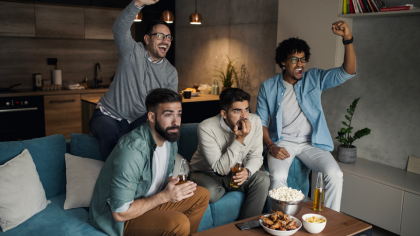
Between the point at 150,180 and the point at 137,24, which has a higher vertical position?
the point at 137,24

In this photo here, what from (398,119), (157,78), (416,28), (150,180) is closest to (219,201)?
(150,180)

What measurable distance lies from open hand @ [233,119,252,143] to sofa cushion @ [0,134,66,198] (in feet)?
4.08

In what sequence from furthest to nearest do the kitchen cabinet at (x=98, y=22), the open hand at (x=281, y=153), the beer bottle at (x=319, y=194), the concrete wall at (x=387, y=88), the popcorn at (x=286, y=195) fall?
the kitchen cabinet at (x=98, y=22)
the concrete wall at (x=387, y=88)
the open hand at (x=281, y=153)
the beer bottle at (x=319, y=194)
the popcorn at (x=286, y=195)

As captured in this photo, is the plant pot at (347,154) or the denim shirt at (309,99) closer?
the denim shirt at (309,99)

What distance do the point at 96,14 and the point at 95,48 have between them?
0.69 metres

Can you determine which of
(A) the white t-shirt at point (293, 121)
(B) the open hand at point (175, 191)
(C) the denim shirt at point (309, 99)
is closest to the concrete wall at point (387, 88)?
(C) the denim shirt at point (309, 99)

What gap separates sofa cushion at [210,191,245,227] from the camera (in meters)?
2.49

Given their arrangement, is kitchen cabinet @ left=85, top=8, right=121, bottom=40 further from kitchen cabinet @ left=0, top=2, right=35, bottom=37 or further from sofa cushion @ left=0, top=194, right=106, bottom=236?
sofa cushion @ left=0, top=194, right=106, bottom=236

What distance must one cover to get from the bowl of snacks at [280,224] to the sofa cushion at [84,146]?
1378 mm

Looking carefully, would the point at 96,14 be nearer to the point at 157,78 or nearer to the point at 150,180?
the point at 157,78

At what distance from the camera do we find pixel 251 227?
1.90 m

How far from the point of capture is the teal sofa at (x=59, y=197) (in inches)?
79.4

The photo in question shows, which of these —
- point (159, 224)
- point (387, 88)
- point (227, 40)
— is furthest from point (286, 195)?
point (227, 40)

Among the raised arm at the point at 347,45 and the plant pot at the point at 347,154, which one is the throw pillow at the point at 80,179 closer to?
the raised arm at the point at 347,45
